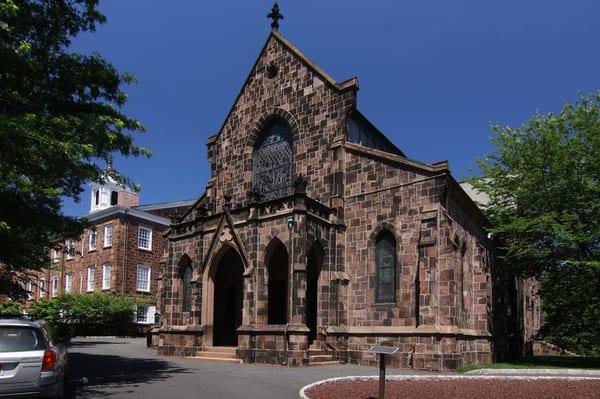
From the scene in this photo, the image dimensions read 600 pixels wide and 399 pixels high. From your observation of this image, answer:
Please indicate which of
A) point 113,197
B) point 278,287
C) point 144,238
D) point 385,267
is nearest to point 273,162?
point 278,287

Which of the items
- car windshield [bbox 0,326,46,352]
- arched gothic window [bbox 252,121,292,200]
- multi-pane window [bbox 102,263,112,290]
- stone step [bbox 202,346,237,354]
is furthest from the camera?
multi-pane window [bbox 102,263,112,290]

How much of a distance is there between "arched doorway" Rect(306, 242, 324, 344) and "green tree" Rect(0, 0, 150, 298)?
28.4 feet

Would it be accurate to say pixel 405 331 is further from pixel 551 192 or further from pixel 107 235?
pixel 107 235

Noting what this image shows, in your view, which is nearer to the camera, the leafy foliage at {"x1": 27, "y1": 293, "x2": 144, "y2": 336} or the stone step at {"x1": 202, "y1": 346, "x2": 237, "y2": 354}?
the stone step at {"x1": 202, "y1": 346, "x2": 237, "y2": 354}

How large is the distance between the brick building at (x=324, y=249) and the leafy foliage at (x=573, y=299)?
2.59 m

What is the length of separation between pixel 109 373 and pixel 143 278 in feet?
92.8

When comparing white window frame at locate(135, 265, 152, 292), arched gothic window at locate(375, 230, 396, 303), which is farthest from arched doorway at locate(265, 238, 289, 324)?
white window frame at locate(135, 265, 152, 292)

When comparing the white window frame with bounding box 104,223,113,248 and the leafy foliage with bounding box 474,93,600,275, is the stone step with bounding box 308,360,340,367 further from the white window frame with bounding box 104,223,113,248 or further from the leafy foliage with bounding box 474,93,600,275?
the white window frame with bounding box 104,223,113,248

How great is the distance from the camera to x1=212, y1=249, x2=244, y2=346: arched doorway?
24953mm

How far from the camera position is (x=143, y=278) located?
42.7 meters

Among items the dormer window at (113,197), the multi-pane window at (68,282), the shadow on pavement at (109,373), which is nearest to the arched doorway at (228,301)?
the shadow on pavement at (109,373)

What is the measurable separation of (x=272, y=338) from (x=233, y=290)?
7.09 meters

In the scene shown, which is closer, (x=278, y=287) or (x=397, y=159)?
(x=397, y=159)

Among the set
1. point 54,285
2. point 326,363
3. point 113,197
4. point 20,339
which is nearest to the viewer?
point 20,339
